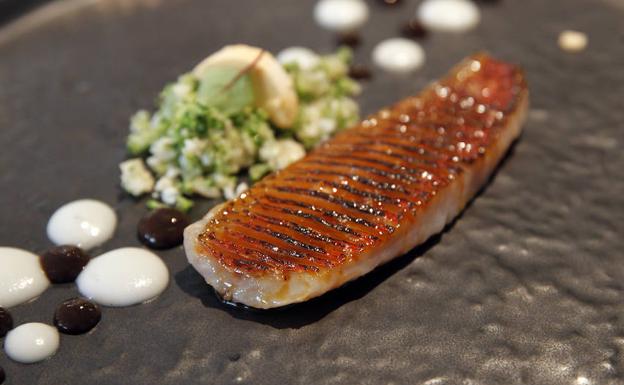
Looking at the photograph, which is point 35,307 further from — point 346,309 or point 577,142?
point 577,142

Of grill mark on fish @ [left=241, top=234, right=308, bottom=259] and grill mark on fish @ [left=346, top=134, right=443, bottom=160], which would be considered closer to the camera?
grill mark on fish @ [left=241, top=234, right=308, bottom=259]

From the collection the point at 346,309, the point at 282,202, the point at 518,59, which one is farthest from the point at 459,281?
the point at 518,59

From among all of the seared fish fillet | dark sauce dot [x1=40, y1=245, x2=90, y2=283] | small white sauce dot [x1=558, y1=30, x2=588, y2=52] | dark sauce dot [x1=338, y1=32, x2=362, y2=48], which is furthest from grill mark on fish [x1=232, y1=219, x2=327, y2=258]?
small white sauce dot [x1=558, y1=30, x2=588, y2=52]

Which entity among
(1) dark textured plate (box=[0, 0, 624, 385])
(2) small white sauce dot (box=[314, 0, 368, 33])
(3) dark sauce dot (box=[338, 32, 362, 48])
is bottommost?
(1) dark textured plate (box=[0, 0, 624, 385])

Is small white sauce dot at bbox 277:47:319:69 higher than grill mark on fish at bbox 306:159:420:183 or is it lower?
higher

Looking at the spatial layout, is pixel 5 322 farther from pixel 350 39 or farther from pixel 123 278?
pixel 350 39

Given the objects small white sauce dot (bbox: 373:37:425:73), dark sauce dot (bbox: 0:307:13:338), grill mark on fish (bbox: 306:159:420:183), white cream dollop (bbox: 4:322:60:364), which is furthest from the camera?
small white sauce dot (bbox: 373:37:425:73)

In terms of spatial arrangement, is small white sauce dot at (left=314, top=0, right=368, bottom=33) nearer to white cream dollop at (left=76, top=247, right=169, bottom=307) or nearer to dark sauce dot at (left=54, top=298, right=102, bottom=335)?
white cream dollop at (left=76, top=247, right=169, bottom=307)
